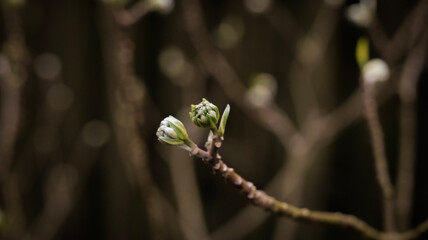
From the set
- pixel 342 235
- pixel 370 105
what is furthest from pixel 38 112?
pixel 370 105

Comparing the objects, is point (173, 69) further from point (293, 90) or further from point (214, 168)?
point (214, 168)

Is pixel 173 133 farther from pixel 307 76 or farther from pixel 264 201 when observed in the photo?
pixel 307 76

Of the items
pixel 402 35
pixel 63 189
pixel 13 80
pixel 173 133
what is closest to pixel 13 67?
pixel 13 80

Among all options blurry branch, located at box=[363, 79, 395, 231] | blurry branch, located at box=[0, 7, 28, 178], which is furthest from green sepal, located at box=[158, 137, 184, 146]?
blurry branch, located at box=[0, 7, 28, 178]

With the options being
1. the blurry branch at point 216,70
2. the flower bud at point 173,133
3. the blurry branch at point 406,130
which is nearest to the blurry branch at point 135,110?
the blurry branch at point 216,70

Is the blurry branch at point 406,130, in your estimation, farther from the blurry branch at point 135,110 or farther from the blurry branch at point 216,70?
the blurry branch at point 135,110

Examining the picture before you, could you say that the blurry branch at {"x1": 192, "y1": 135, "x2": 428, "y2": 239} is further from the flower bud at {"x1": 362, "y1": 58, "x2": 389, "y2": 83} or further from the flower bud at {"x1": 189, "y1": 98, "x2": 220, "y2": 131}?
the flower bud at {"x1": 362, "y1": 58, "x2": 389, "y2": 83}
